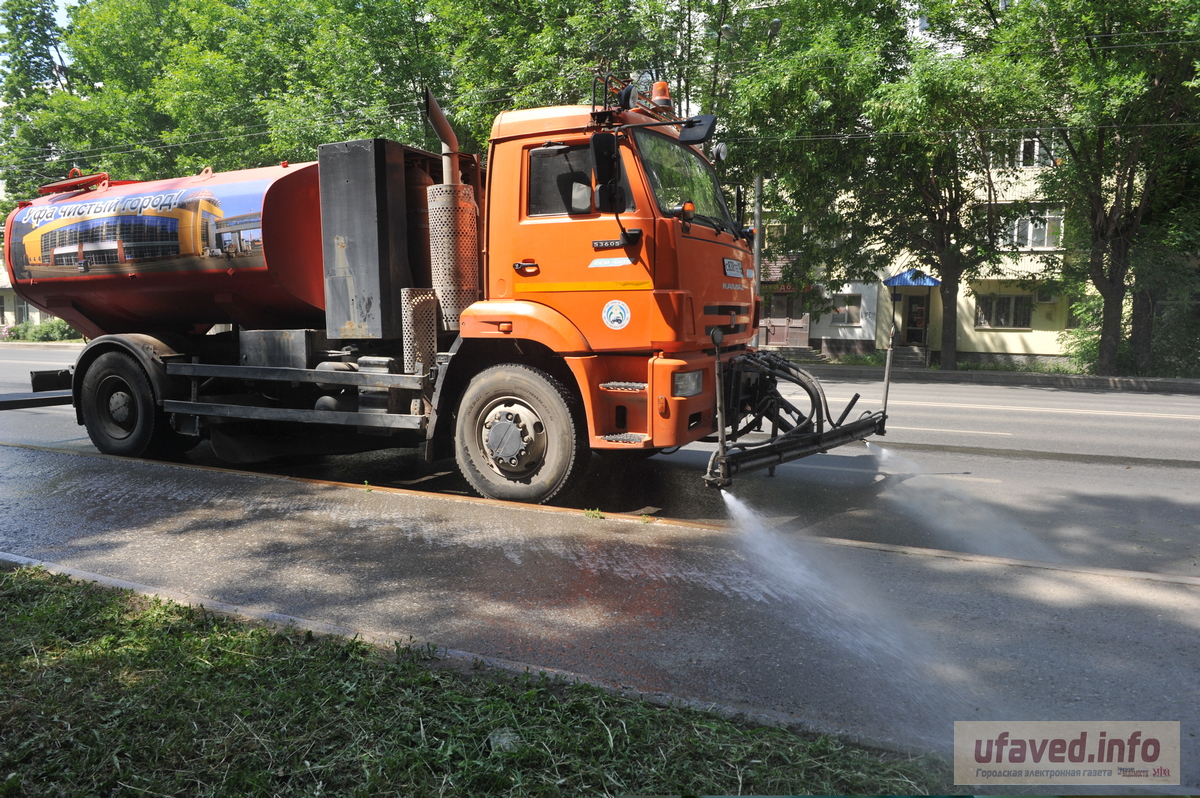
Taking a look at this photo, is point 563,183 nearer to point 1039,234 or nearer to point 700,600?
point 700,600

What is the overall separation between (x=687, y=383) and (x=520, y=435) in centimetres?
134

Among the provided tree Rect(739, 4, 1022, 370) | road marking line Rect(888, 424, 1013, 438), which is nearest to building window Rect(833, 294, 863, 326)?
tree Rect(739, 4, 1022, 370)

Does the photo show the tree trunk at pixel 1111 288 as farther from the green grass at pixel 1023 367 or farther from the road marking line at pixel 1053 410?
the road marking line at pixel 1053 410

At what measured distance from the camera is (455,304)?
22.3 feet

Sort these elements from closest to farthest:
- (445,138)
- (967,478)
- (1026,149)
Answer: (445,138) → (967,478) → (1026,149)

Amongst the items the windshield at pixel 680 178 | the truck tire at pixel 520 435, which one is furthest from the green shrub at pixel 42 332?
the windshield at pixel 680 178

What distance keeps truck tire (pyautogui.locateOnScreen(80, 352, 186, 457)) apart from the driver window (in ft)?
15.9

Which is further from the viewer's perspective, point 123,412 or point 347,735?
point 123,412

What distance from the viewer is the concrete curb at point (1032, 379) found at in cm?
2014

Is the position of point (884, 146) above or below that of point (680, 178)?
above

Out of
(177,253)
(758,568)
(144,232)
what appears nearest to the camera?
(758,568)

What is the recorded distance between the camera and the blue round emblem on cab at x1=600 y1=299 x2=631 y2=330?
595 centimetres

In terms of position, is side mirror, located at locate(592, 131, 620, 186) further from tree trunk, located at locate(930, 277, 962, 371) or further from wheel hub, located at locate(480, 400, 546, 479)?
tree trunk, located at locate(930, 277, 962, 371)

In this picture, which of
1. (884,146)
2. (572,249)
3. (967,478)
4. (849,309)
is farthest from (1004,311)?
(572,249)
